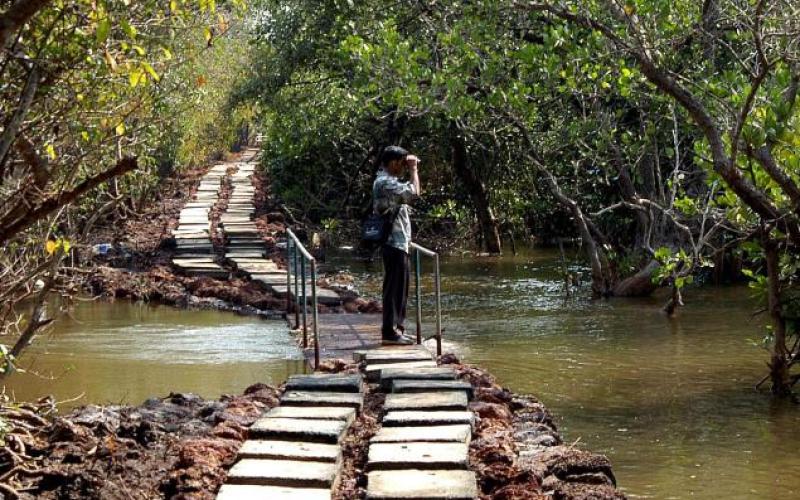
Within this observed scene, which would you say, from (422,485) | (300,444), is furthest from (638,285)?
(422,485)

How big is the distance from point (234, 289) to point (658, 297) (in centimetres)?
582

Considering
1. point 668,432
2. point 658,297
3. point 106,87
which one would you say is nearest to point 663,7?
point 668,432

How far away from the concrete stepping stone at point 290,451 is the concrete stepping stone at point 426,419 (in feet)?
1.93

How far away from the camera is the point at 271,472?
6.38m

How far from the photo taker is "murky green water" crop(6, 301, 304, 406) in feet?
34.3

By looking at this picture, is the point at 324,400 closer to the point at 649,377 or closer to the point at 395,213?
the point at 395,213

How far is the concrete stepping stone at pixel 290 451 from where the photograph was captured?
265 inches

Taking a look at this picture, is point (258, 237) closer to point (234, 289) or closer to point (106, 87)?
point (234, 289)

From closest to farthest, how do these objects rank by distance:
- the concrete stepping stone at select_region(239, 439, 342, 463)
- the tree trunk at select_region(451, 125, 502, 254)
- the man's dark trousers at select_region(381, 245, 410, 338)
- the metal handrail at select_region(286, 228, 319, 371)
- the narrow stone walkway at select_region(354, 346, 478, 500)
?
the narrow stone walkway at select_region(354, 346, 478, 500), the concrete stepping stone at select_region(239, 439, 342, 463), the metal handrail at select_region(286, 228, 319, 371), the man's dark trousers at select_region(381, 245, 410, 338), the tree trunk at select_region(451, 125, 502, 254)

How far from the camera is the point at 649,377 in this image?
448 inches

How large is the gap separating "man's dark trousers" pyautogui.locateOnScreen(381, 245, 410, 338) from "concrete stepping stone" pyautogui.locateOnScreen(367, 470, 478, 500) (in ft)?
14.0

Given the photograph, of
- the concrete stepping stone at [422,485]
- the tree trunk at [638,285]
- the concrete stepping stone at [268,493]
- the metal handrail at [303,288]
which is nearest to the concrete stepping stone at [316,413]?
the concrete stepping stone at [422,485]

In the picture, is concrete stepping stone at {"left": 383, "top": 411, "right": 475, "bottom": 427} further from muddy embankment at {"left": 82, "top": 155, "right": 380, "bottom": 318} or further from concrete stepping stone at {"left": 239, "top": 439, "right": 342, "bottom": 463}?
muddy embankment at {"left": 82, "top": 155, "right": 380, "bottom": 318}

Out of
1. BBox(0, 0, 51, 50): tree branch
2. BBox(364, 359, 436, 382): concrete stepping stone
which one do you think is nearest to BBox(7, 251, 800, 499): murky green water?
BBox(364, 359, 436, 382): concrete stepping stone
